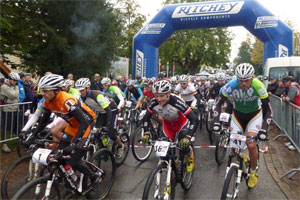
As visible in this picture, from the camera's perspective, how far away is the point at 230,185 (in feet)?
12.9

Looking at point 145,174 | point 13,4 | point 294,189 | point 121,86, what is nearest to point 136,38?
point 121,86

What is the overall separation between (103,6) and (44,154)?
15089 mm

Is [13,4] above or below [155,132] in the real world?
above

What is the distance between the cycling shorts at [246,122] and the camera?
4.58 metres

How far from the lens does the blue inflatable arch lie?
48.0 ft

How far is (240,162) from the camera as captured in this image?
4.03 m

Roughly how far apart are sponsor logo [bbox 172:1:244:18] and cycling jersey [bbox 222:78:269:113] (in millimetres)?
11444

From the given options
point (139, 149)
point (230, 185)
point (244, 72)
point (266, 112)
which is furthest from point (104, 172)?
point (266, 112)

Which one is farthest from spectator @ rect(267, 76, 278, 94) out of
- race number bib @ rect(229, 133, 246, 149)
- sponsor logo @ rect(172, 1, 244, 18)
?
race number bib @ rect(229, 133, 246, 149)

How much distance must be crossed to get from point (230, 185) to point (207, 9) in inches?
511

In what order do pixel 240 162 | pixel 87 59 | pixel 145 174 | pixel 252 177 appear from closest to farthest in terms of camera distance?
pixel 240 162, pixel 252 177, pixel 145 174, pixel 87 59

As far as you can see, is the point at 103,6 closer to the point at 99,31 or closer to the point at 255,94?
the point at 99,31

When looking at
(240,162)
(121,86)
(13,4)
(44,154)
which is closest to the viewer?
(44,154)

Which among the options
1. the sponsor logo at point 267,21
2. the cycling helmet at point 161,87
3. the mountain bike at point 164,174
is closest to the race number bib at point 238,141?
the mountain bike at point 164,174
